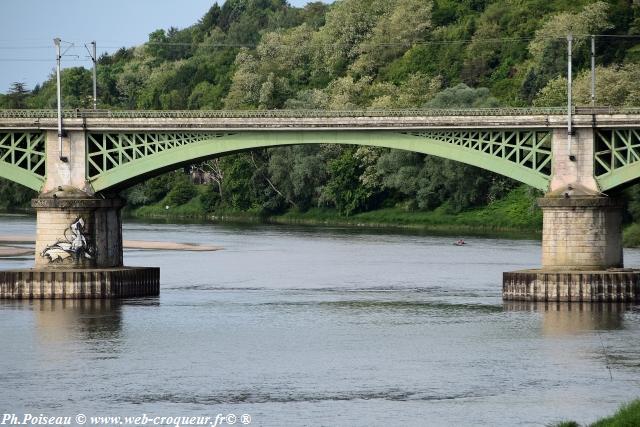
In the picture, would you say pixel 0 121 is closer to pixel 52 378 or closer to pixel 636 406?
pixel 52 378

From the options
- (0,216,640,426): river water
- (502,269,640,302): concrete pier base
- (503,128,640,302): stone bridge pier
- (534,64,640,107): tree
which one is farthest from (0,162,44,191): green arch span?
(534,64,640,107): tree

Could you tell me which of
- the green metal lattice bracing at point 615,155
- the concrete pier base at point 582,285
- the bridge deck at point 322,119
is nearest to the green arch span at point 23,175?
the bridge deck at point 322,119

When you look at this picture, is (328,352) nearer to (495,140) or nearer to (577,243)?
(577,243)

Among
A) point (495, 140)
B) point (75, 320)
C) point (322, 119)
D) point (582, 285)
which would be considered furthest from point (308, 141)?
point (75, 320)

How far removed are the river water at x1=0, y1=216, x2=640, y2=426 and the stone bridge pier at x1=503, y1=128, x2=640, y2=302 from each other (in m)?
1.06

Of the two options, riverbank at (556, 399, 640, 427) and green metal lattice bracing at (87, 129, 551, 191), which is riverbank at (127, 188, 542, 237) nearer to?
green metal lattice bracing at (87, 129, 551, 191)

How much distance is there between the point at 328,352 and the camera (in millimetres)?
65312

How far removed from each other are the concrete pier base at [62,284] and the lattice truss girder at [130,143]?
5.35 meters

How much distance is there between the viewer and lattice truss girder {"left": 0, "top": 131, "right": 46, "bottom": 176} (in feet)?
274

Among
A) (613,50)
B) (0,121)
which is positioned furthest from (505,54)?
(0,121)

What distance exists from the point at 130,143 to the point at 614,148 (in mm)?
23985

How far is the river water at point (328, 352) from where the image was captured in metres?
54.2

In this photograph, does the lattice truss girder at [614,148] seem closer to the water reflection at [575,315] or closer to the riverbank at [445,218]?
the water reflection at [575,315]

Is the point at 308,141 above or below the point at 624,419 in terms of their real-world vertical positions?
above
